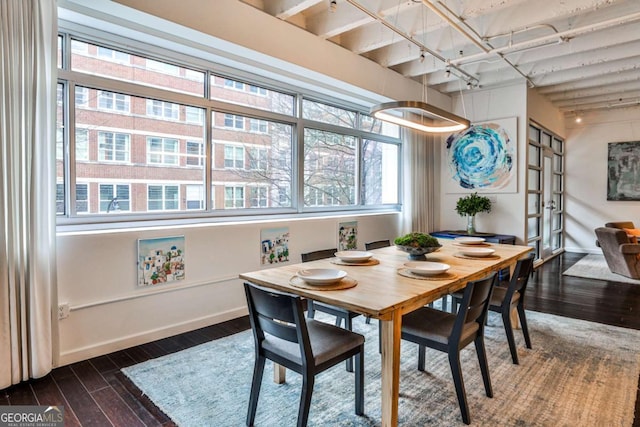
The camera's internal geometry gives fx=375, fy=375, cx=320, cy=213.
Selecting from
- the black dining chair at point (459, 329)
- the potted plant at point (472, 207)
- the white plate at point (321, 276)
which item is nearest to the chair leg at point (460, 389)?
the black dining chair at point (459, 329)

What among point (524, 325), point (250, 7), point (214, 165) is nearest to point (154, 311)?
point (214, 165)

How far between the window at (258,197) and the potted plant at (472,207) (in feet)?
9.50

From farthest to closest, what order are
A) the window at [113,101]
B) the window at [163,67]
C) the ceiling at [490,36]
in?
1. the ceiling at [490,36]
2. the window at [163,67]
3. the window at [113,101]

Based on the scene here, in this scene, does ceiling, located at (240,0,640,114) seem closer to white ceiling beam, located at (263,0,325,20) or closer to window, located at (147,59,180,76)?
white ceiling beam, located at (263,0,325,20)

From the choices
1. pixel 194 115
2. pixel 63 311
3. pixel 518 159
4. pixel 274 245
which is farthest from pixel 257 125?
pixel 518 159

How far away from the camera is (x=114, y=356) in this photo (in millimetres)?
2732

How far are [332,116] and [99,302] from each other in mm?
3264

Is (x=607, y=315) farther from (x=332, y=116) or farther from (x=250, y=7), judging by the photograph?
(x=250, y=7)

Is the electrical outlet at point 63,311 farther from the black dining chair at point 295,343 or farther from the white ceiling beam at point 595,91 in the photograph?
the white ceiling beam at point 595,91

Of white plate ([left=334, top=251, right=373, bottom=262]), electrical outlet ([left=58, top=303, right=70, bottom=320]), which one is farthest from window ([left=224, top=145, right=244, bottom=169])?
electrical outlet ([left=58, top=303, right=70, bottom=320])

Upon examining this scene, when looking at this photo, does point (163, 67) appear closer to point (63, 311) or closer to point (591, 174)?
point (63, 311)

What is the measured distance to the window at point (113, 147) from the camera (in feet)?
9.55

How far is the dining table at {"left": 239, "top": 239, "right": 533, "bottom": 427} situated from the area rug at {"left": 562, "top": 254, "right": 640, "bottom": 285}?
11.1 ft

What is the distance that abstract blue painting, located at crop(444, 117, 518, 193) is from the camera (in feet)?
17.4
